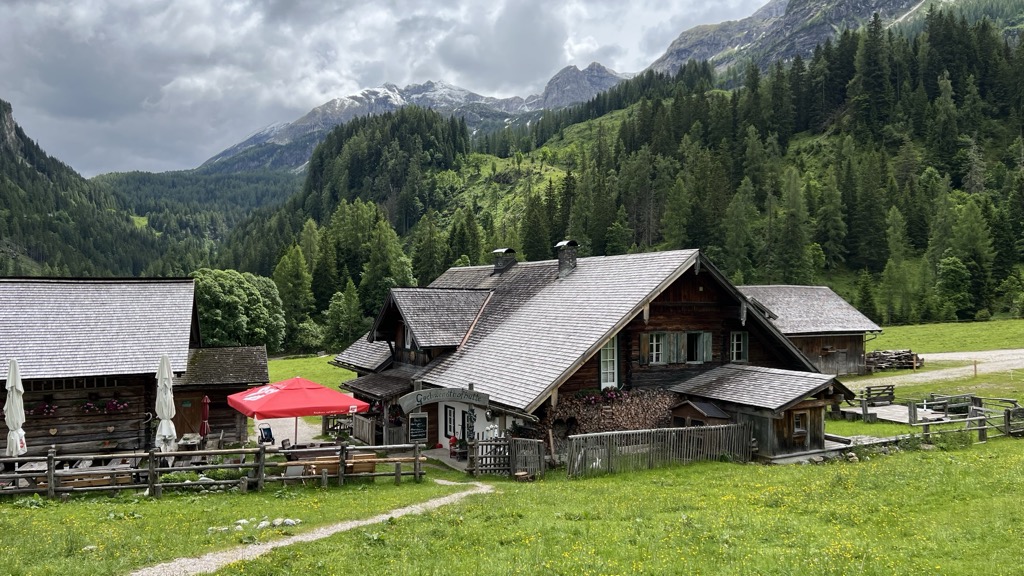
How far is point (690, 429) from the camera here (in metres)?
21.0

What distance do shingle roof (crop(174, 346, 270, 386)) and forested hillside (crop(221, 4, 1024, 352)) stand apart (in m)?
63.2

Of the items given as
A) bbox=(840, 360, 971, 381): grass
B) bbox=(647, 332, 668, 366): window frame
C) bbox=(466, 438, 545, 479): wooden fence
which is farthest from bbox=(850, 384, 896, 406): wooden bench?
bbox=(466, 438, 545, 479): wooden fence

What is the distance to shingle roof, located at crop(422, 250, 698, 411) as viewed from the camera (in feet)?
72.4

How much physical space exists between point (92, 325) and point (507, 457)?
16886 millimetres

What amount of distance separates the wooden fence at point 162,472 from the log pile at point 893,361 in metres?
41.4

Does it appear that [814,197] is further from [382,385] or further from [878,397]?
[382,385]

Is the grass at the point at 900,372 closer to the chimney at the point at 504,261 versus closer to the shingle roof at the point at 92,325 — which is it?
the chimney at the point at 504,261

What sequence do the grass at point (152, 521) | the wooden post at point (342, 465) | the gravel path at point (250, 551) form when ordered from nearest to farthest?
the gravel path at point (250, 551) → the grass at point (152, 521) → the wooden post at point (342, 465)

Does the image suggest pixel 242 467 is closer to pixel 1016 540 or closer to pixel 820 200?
pixel 1016 540

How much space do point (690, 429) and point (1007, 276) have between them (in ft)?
267

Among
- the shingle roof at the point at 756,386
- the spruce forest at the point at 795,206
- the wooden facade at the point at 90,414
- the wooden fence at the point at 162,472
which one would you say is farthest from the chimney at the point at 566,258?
the spruce forest at the point at 795,206

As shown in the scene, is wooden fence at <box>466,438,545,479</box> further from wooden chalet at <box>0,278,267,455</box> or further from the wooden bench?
the wooden bench

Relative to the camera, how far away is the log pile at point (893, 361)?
4729 cm

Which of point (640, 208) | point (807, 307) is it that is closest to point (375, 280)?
point (640, 208)
